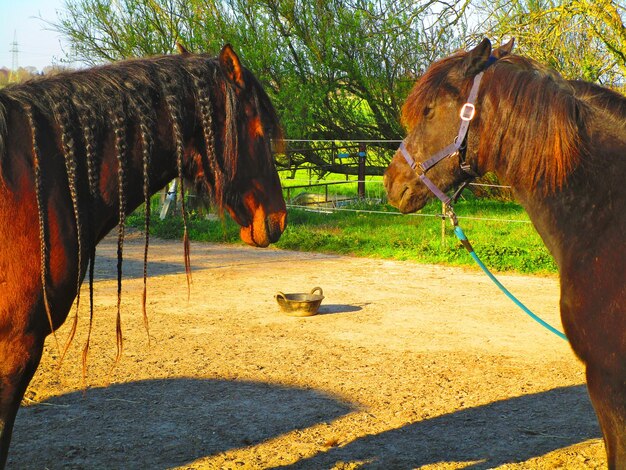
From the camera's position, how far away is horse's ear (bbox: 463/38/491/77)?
2643 mm

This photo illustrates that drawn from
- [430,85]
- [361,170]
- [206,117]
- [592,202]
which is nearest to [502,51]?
[430,85]

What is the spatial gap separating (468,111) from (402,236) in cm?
812

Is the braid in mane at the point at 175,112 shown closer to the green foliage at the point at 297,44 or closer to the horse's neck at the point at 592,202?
the horse's neck at the point at 592,202

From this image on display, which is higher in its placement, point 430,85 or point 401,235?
point 430,85

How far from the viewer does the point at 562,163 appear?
2443mm

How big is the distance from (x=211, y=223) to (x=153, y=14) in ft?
17.6

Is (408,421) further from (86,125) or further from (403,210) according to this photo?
(86,125)

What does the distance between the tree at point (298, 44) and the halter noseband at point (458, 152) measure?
11.6 metres

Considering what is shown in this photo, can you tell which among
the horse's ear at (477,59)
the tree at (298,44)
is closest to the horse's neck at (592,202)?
the horse's ear at (477,59)

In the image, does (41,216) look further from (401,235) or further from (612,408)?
(401,235)

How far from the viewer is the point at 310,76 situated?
14875mm

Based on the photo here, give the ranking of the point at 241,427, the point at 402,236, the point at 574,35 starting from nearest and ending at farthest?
the point at 241,427
the point at 574,35
the point at 402,236

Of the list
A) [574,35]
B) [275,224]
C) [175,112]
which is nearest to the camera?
[175,112]

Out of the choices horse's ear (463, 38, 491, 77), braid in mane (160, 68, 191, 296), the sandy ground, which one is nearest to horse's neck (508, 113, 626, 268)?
horse's ear (463, 38, 491, 77)
